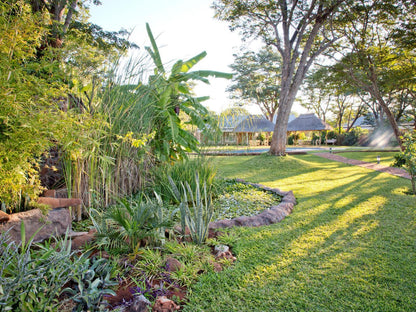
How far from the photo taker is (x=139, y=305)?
143 cm

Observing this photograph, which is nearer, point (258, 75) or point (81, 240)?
point (81, 240)

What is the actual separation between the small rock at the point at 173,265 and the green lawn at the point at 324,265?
206 millimetres

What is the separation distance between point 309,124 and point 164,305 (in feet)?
113

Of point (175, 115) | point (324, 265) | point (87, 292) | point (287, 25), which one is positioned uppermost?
point (287, 25)

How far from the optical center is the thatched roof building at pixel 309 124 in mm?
31956

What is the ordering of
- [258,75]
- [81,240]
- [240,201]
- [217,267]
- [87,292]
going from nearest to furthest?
[87,292] < [217,267] < [81,240] < [240,201] < [258,75]

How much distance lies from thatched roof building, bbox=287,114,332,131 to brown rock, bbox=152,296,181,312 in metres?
33.9

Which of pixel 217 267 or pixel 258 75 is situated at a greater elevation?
pixel 258 75

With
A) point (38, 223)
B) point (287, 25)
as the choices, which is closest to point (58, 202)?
point (38, 223)

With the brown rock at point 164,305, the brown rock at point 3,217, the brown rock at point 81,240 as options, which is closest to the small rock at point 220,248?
the brown rock at point 164,305

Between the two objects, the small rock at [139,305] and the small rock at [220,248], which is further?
the small rock at [220,248]

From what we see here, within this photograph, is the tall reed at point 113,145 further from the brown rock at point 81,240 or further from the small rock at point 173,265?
the small rock at point 173,265

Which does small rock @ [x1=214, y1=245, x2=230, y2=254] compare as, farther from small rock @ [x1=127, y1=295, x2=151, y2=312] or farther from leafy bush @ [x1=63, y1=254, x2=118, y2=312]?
leafy bush @ [x1=63, y1=254, x2=118, y2=312]

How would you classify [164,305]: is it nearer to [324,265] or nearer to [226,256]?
[226,256]
